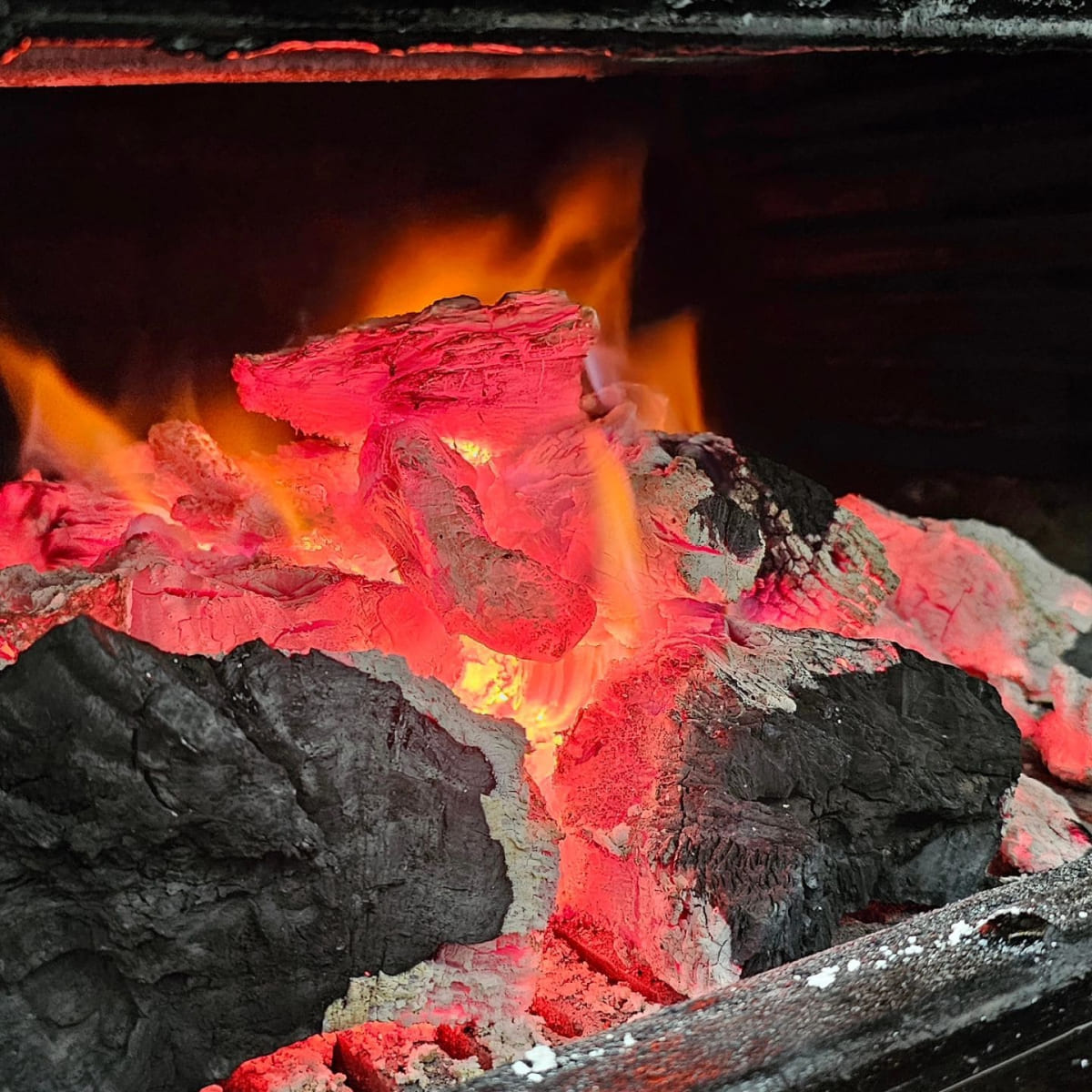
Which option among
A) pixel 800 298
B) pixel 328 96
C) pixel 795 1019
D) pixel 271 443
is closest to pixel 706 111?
pixel 800 298

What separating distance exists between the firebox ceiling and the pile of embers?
0.36m

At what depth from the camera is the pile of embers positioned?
0.79 meters

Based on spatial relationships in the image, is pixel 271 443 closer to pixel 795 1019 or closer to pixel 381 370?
pixel 381 370

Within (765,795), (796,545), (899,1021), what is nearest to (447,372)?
(796,545)

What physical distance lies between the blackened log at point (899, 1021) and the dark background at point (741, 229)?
93 centimetres

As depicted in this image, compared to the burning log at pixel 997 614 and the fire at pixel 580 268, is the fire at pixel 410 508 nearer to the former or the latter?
the fire at pixel 580 268

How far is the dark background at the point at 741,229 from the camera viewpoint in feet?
4.58

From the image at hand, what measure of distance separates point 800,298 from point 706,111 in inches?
12.5

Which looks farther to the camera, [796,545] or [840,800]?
[796,545]

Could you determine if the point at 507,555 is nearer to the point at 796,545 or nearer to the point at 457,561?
the point at 457,561

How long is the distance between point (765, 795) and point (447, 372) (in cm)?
59

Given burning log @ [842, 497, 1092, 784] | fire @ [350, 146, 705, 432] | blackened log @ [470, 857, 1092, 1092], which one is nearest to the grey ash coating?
blackened log @ [470, 857, 1092, 1092]

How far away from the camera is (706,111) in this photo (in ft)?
5.40

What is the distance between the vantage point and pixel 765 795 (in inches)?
42.2
